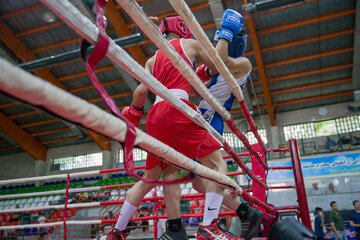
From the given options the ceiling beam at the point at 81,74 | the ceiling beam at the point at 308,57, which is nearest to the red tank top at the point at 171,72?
the ceiling beam at the point at 81,74

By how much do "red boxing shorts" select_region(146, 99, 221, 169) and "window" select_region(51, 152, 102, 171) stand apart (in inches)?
578

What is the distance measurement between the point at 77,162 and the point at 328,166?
12.5 meters

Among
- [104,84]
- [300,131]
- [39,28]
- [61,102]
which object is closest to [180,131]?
[61,102]

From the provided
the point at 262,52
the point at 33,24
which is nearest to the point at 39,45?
the point at 33,24

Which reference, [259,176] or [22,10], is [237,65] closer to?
[259,176]

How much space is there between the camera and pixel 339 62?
1198cm

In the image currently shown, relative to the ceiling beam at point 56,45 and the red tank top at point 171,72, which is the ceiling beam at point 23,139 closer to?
the ceiling beam at point 56,45

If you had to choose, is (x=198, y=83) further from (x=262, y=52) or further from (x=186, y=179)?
(x=262, y=52)

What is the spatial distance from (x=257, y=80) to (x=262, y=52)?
1.78 m

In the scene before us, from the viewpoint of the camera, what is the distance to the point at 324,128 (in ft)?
44.9

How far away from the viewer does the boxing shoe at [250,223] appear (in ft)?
5.87

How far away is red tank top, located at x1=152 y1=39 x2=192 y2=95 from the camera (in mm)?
1641

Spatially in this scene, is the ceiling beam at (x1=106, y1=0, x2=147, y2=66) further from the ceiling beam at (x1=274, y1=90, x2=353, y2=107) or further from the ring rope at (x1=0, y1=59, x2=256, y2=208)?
the ring rope at (x1=0, y1=59, x2=256, y2=208)

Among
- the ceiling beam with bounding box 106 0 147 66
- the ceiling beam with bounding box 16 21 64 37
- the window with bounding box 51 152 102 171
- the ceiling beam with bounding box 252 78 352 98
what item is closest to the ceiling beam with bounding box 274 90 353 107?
the ceiling beam with bounding box 252 78 352 98
